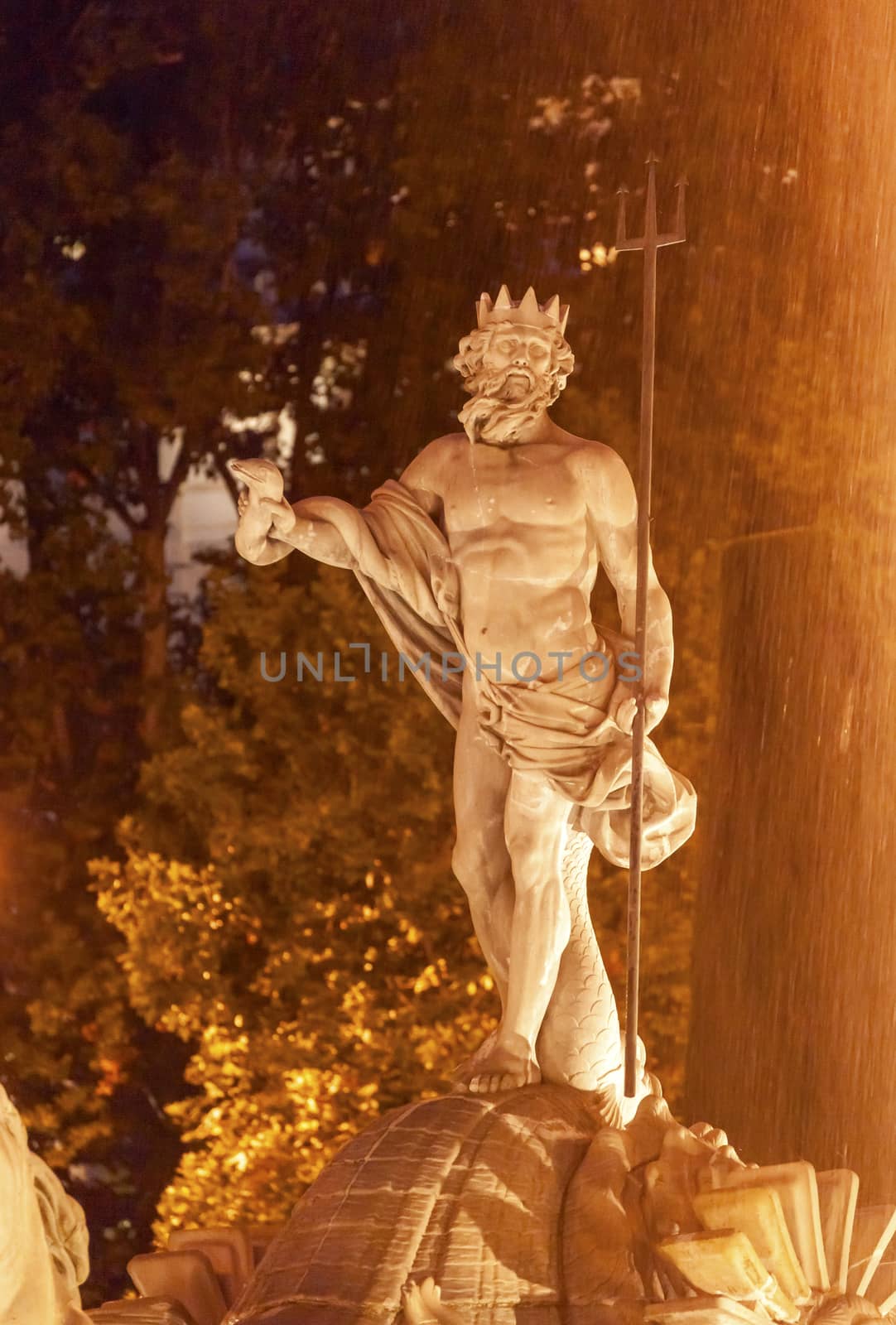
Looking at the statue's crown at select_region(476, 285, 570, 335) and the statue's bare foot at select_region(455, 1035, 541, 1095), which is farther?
the statue's crown at select_region(476, 285, 570, 335)

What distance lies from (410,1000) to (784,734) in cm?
214

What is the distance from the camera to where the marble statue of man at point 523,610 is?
248 inches

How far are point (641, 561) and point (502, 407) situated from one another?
601 mm

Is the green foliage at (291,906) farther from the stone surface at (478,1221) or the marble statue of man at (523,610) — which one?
the stone surface at (478,1221)

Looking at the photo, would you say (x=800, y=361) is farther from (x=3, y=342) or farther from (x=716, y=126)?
(x=3, y=342)

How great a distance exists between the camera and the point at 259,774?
11.9 meters

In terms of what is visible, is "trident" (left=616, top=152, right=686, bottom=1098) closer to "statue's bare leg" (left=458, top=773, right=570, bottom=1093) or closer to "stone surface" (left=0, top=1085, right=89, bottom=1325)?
"statue's bare leg" (left=458, top=773, right=570, bottom=1093)

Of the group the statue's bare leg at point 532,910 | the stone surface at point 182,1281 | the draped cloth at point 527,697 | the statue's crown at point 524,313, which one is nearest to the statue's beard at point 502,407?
the statue's crown at point 524,313

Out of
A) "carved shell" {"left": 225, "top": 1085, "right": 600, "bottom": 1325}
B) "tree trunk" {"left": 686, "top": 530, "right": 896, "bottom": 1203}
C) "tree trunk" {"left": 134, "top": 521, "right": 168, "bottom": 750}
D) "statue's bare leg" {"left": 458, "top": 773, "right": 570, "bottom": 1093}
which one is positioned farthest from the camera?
"tree trunk" {"left": 134, "top": 521, "right": 168, "bottom": 750}

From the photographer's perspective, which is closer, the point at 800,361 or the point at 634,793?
the point at 634,793

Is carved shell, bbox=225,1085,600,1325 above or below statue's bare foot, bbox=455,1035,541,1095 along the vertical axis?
below

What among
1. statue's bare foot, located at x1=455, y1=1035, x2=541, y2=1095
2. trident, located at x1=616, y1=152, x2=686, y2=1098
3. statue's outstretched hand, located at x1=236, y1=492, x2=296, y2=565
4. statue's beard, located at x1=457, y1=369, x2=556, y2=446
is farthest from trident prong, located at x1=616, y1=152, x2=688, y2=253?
statue's bare foot, located at x1=455, y1=1035, x2=541, y2=1095

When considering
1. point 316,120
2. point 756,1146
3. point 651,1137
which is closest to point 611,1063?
point 651,1137

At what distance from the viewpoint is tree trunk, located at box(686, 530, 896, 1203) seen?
10.6 metres
